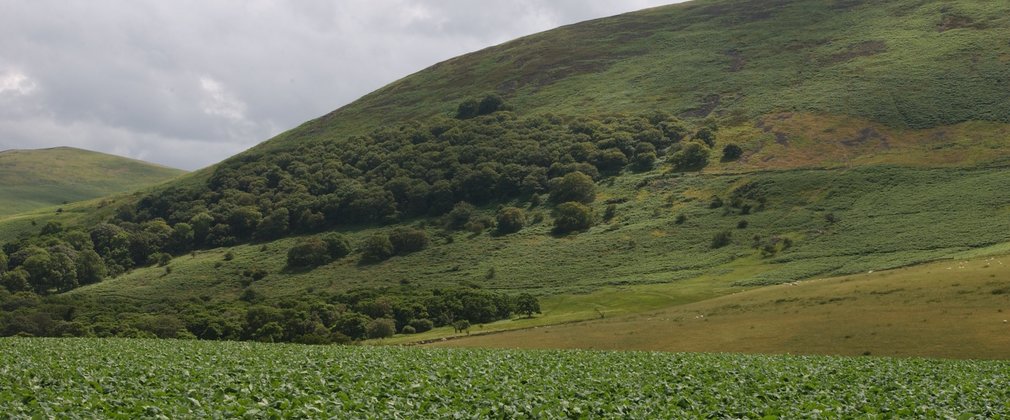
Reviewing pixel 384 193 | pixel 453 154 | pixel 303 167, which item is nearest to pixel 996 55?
pixel 453 154

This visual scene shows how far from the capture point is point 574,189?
152750 mm

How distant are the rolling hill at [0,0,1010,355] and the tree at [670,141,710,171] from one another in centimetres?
39

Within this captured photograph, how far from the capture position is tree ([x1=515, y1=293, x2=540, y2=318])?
9538 centimetres

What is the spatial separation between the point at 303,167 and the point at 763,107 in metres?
106

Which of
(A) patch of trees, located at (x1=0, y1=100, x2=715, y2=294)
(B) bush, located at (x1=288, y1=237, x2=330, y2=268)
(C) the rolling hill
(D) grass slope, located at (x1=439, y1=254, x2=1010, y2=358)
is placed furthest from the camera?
(A) patch of trees, located at (x1=0, y1=100, x2=715, y2=294)

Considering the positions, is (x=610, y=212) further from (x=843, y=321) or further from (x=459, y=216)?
(x=843, y=321)

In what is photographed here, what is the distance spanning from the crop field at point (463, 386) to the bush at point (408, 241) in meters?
110

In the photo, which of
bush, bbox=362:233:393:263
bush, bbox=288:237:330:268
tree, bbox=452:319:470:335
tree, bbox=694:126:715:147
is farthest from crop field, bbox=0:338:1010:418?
tree, bbox=694:126:715:147

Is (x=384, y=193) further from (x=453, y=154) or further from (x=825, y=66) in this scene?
(x=825, y=66)

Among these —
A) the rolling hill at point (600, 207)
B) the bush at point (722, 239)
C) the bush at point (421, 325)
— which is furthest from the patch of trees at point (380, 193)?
the bush at point (421, 325)

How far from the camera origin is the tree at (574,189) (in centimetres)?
15188

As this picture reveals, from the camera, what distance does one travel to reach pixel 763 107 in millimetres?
171500

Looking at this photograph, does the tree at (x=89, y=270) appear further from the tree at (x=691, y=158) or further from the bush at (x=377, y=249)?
the tree at (x=691, y=158)

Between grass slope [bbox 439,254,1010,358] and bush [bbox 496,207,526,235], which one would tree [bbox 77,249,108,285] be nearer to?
bush [bbox 496,207,526,235]
